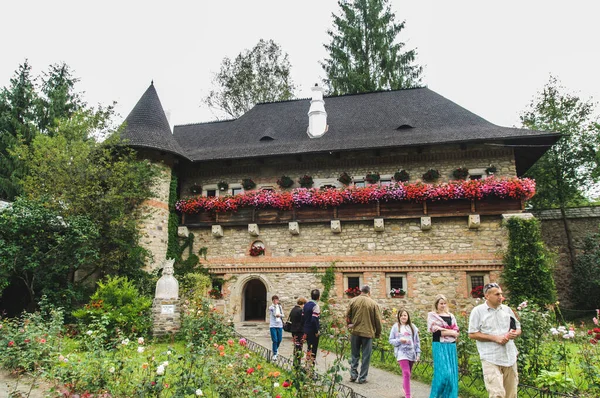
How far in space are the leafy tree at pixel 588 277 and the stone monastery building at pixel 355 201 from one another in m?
4.15

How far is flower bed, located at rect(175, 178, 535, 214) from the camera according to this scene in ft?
43.7

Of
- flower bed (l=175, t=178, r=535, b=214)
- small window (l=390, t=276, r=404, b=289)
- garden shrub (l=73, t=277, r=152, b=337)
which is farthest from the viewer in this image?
small window (l=390, t=276, r=404, b=289)

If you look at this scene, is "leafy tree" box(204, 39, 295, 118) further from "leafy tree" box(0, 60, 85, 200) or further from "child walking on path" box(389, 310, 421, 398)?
"child walking on path" box(389, 310, 421, 398)

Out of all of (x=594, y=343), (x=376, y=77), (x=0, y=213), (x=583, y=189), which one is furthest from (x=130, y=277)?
(x=583, y=189)

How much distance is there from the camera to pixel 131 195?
13727mm

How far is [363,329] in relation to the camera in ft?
21.9

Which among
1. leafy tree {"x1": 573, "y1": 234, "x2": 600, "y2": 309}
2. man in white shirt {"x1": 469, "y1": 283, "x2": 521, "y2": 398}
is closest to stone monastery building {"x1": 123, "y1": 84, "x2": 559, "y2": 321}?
leafy tree {"x1": 573, "y1": 234, "x2": 600, "y2": 309}

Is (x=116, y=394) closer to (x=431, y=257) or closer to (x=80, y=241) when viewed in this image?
(x=80, y=241)

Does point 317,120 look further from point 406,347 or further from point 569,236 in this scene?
point 406,347

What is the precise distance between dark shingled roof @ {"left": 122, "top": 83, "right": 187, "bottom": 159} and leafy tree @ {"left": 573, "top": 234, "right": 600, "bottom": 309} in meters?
16.0

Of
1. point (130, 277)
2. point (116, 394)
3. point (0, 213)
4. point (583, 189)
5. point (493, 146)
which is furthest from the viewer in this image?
point (583, 189)

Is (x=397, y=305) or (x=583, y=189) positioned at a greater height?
(x=583, y=189)

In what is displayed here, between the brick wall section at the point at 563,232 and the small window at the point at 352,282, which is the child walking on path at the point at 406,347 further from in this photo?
the brick wall section at the point at 563,232

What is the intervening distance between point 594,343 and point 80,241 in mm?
12367
